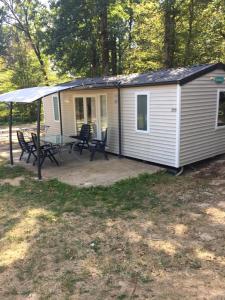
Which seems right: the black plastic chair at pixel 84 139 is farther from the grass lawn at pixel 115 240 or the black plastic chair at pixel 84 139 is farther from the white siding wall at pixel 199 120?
the white siding wall at pixel 199 120

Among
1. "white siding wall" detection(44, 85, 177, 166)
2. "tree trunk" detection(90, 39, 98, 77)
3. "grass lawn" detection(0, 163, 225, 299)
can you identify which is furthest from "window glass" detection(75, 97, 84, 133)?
"tree trunk" detection(90, 39, 98, 77)

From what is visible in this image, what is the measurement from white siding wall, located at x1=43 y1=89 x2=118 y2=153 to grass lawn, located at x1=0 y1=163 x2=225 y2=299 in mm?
2871

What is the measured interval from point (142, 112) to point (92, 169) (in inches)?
81.9

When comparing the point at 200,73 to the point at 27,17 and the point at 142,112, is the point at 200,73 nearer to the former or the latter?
the point at 142,112

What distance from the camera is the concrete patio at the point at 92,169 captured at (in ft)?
23.4

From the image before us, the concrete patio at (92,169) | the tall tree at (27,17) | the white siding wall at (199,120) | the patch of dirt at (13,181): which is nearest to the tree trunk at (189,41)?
the white siding wall at (199,120)

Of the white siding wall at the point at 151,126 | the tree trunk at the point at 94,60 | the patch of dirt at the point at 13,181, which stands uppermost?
the tree trunk at the point at 94,60

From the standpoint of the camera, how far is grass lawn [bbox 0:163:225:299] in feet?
10.7

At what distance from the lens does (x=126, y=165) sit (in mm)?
8258

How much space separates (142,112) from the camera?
815 cm

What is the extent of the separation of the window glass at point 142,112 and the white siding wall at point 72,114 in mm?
1032

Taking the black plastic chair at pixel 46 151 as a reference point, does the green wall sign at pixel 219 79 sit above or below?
above

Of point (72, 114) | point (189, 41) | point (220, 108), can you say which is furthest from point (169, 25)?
point (220, 108)

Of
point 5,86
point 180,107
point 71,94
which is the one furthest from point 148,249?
point 5,86
